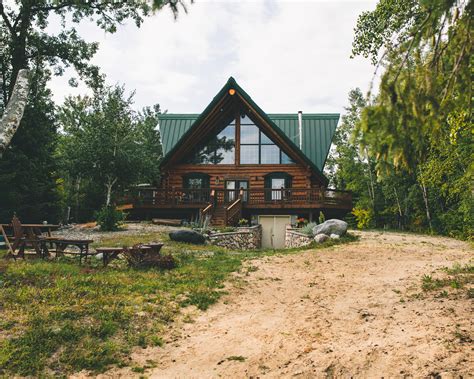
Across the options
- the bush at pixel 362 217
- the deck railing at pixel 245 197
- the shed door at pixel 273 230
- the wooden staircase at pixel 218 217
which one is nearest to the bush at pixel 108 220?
the deck railing at pixel 245 197

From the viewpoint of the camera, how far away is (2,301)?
595cm

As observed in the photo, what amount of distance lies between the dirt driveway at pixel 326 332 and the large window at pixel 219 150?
16863 mm

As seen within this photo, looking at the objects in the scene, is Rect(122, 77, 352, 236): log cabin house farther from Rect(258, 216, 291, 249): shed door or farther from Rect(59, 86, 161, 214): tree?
Rect(59, 86, 161, 214): tree

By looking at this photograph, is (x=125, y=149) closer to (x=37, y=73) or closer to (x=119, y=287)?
(x=37, y=73)

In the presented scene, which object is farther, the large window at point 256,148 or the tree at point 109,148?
the large window at point 256,148

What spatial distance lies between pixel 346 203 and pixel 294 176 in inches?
149

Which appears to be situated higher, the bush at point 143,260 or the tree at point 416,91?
the tree at point 416,91

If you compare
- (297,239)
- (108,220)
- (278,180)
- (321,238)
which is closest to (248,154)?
(278,180)

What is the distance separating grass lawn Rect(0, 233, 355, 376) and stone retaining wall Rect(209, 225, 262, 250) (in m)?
5.98

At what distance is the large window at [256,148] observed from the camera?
2505 centimetres

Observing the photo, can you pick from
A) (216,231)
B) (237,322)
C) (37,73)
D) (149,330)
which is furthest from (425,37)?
(37,73)

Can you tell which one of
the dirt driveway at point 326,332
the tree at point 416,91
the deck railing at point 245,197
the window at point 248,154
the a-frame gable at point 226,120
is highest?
the a-frame gable at point 226,120

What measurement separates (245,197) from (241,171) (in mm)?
2462

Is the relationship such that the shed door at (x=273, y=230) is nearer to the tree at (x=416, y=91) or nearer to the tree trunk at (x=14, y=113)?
the tree trunk at (x=14, y=113)
